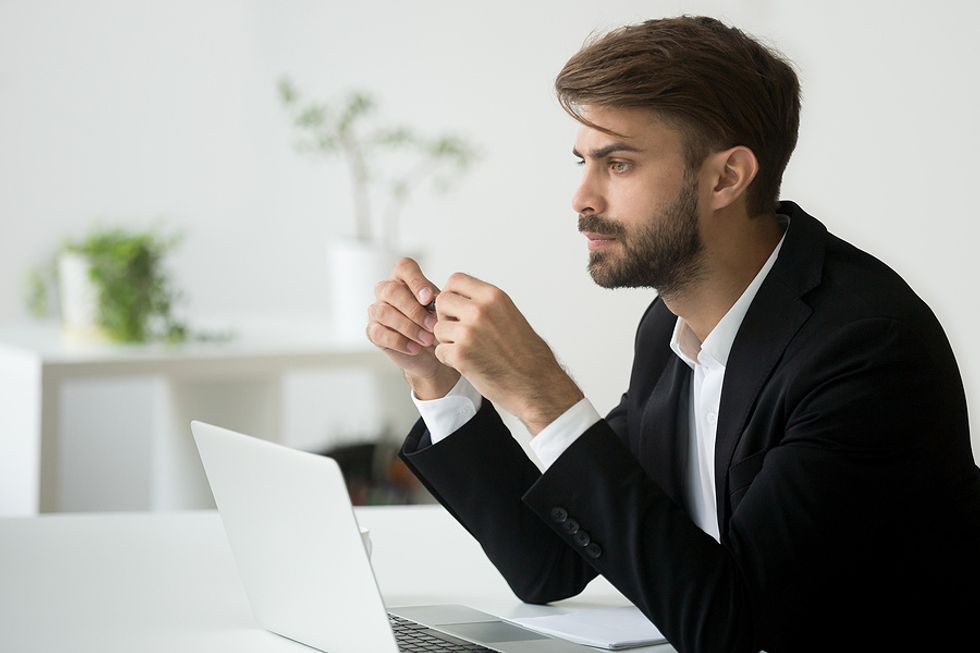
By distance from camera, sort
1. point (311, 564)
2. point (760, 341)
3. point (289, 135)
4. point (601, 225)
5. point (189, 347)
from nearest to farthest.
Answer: point (311, 564)
point (760, 341)
point (601, 225)
point (189, 347)
point (289, 135)

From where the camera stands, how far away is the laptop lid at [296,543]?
1.03 meters

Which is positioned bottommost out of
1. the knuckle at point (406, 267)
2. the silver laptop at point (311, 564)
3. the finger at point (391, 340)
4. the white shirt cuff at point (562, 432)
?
the silver laptop at point (311, 564)

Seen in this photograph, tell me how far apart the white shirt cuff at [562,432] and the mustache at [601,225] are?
0.30 meters

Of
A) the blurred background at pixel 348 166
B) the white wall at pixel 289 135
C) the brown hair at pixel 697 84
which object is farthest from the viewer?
the white wall at pixel 289 135

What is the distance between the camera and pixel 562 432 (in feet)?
3.95

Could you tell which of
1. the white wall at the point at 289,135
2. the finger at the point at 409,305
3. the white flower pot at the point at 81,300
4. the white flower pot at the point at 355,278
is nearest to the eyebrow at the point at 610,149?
the finger at the point at 409,305

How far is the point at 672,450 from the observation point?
1524 millimetres

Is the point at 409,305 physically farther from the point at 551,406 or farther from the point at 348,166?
the point at 348,166

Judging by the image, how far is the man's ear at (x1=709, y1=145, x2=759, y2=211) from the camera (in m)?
1.46

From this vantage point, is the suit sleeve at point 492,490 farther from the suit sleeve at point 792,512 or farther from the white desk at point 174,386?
the white desk at point 174,386

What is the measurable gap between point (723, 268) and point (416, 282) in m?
0.35

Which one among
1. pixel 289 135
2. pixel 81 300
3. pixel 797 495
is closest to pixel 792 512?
pixel 797 495

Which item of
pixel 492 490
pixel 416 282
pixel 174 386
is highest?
pixel 416 282

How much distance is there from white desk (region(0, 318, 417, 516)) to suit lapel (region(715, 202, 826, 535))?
1952 mm
